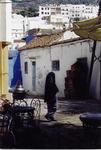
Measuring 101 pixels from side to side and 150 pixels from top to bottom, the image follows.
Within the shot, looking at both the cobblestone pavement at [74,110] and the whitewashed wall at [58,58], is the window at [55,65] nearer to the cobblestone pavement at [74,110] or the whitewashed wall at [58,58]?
the whitewashed wall at [58,58]

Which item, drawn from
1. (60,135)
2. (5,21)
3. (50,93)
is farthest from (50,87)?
(5,21)

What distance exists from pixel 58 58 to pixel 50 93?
898cm

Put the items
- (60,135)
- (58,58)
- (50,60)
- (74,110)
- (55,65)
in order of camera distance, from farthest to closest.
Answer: (50,60) < (55,65) < (58,58) < (74,110) < (60,135)

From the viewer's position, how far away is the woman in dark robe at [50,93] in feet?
35.5

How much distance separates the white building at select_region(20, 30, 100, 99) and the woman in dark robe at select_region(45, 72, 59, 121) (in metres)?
5.57

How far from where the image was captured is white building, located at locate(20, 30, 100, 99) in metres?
17.6

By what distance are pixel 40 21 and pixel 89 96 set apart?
12.8 metres

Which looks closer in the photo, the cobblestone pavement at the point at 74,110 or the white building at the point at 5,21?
the cobblestone pavement at the point at 74,110

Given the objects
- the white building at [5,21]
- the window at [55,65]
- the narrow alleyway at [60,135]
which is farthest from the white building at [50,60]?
the narrow alleyway at [60,135]

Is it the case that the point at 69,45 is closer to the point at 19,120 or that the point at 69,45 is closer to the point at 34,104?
the point at 34,104

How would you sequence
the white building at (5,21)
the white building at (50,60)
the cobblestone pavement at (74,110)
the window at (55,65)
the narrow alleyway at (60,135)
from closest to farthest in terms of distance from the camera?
the narrow alleyway at (60,135), the cobblestone pavement at (74,110), the white building at (5,21), the white building at (50,60), the window at (55,65)

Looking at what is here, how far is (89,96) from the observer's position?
56.3ft

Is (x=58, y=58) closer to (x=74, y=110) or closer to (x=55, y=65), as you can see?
(x=55, y=65)

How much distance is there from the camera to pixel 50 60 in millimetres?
20562
